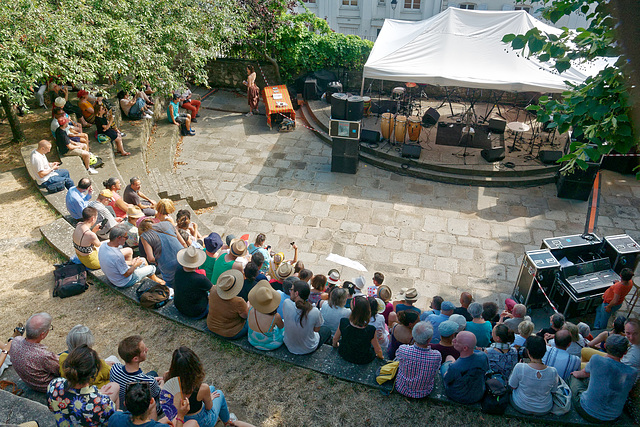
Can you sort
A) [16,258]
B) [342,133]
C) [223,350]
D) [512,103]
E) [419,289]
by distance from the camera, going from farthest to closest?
1. [512,103]
2. [342,133]
3. [419,289]
4. [16,258]
5. [223,350]

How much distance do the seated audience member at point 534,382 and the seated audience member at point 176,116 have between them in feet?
36.8

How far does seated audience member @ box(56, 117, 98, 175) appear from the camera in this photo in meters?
9.37

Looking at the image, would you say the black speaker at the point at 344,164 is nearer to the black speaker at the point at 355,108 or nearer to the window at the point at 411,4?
the black speaker at the point at 355,108

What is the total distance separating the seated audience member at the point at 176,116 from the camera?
13180mm

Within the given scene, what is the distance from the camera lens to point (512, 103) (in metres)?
15.2

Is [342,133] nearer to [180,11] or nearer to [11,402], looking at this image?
[180,11]

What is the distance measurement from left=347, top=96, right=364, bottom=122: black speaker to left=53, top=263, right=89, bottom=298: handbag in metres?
6.87

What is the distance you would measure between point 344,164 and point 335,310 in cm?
657

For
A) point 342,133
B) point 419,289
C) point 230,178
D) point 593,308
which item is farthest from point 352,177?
point 593,308

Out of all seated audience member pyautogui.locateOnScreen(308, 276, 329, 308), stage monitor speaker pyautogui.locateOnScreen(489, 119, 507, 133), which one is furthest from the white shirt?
stage monitor speaker pyautogui.locateOnScreen(489, 119, 507, 133)

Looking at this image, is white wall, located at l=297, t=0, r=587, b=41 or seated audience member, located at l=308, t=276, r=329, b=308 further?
white wall, located at l=297, t=0, r=587, b=41

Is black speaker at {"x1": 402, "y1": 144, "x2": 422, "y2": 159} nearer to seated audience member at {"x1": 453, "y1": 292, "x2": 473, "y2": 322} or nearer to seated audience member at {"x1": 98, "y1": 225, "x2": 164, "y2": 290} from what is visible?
seated audience member at {"x1": 453, "y1": 292, "x2": 473, "y2": 322}

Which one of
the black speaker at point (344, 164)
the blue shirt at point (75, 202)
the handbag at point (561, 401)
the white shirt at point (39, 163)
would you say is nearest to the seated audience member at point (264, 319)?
the handbag at point (561, 401)

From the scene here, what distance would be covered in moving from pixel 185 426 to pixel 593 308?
6515 millimetres
